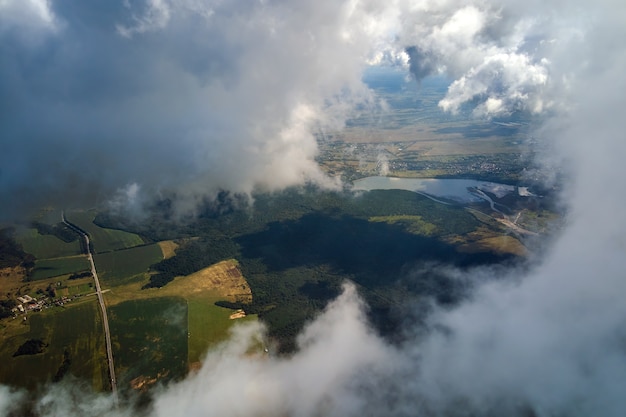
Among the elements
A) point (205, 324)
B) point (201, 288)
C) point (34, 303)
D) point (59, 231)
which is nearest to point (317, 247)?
point (201, 288)

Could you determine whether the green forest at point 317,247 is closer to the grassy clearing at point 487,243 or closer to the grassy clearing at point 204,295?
the grassy clearing at point 487,243

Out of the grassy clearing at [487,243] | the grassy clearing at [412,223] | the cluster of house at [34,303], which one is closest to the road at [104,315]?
the cluster of house at [34,303]

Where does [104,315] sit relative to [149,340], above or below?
above

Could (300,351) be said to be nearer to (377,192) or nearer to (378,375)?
(378,375)

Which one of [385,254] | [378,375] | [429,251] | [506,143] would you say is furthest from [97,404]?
[506,143]

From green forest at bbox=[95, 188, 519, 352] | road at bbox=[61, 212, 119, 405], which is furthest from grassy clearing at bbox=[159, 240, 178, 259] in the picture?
road at bbox=[61, 212, 119, 405]

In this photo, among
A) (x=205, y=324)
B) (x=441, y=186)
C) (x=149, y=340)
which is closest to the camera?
(x=149, y=340)

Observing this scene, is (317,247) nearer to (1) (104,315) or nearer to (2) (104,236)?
(1) (104,315)

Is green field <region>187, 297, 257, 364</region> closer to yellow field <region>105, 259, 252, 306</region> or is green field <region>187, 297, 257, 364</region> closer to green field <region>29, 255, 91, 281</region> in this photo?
yellow field <region>105, 259, 252, 306</region>
